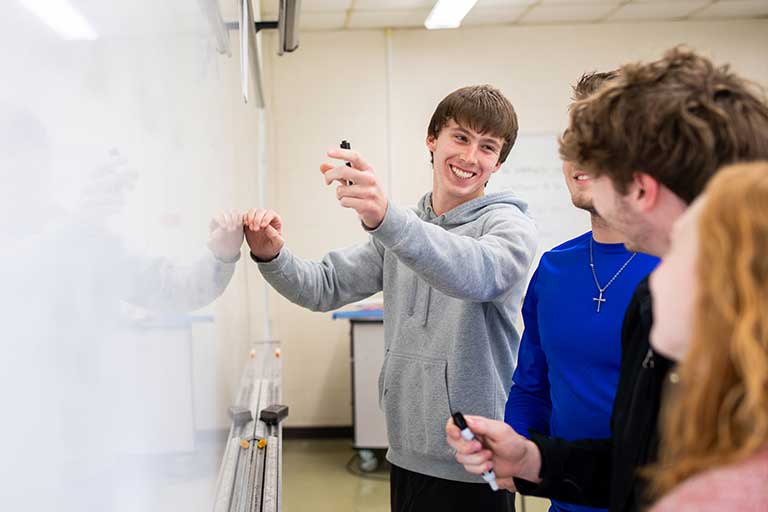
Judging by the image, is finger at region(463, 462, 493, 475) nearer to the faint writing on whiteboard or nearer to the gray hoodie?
the gray hoodie

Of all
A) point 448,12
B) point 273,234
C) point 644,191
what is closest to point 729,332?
point 644,191

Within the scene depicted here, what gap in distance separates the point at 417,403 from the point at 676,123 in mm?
881

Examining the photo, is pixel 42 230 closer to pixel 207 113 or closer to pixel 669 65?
pixel 669 65

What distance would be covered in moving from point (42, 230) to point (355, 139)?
391 cm

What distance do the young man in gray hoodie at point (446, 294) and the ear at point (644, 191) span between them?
44 cm

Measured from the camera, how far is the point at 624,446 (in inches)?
32.3

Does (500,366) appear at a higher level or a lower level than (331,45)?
lower

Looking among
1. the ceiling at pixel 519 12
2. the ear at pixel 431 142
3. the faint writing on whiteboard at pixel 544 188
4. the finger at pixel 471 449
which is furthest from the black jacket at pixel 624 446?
the faint writing on whiteboard at pixel 544 188

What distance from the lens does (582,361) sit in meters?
1.11

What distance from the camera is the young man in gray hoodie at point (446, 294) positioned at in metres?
1.27

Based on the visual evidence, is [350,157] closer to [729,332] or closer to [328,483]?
[729,332]

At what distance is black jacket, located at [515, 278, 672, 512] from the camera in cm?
79

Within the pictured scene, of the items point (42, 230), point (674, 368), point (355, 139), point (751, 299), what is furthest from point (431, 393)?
point (355, 139)

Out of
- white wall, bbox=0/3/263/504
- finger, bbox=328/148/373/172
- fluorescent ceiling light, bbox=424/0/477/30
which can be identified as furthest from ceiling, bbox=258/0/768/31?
white wall, bbox=0/3/263/504
